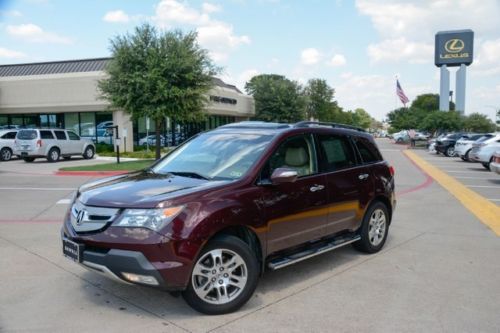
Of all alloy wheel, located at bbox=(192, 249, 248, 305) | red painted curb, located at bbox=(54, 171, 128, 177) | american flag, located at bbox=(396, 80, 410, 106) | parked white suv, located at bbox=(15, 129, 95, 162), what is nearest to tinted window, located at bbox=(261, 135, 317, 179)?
alloy wheel, located at bbox=(192, 249, 248, 305)

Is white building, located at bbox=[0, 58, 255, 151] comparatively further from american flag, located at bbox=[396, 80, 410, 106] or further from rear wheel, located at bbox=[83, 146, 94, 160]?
american flag, located at bbox=[396, 80, 410, 106]

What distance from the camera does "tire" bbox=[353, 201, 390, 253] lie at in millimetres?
6184

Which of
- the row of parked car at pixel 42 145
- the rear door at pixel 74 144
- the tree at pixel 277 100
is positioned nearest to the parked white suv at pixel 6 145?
the row of parked car at pixel 42 145

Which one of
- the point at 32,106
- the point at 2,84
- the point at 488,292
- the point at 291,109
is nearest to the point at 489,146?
the point at 488,292

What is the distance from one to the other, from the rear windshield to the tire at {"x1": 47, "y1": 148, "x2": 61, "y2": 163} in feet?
3.63

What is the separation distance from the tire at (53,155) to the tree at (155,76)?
14.5ft

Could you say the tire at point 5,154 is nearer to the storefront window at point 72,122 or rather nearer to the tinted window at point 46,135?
the tinted window at point 46,135

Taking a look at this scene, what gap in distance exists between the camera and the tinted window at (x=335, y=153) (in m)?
5.62

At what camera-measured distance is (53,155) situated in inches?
937

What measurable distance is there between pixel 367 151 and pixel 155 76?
627 inches

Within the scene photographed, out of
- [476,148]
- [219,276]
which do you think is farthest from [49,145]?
[219,276]

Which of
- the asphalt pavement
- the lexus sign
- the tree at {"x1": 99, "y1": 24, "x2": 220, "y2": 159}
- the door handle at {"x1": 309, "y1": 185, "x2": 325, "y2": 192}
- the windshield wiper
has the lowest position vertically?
the asphalt pavement

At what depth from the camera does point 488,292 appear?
487 cm

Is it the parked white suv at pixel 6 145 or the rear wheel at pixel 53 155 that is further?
the parked white suv at pixel 6 145
